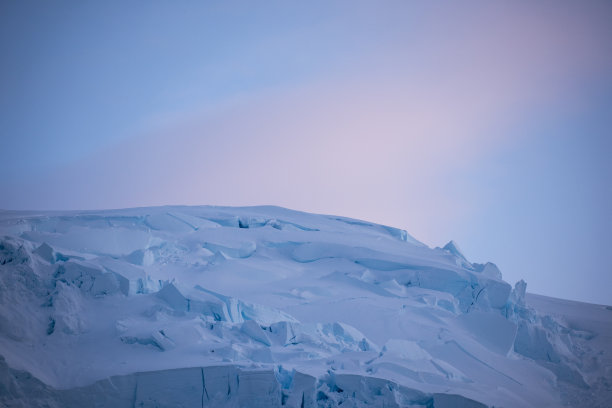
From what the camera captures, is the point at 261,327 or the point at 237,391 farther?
Result: the point at 261,327

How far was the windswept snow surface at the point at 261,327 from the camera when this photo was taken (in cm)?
539

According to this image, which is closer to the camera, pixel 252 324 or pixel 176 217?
pixel 252 324

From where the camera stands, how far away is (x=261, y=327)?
20.9 ft

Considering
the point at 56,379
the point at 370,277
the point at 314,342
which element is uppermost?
the point at 370,277

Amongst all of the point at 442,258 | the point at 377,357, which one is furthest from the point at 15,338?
the point at 442,258

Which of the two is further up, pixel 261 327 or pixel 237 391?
pixel 261 327

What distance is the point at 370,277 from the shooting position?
9.83 metres

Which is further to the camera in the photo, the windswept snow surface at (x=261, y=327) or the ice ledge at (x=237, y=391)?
the windswept snow surface at (x=261, y=327)

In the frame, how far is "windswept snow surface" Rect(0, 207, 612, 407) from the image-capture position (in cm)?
539

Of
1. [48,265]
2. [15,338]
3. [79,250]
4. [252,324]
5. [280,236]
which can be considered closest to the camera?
[15,338]

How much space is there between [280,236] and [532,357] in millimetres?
5752

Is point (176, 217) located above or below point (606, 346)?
above

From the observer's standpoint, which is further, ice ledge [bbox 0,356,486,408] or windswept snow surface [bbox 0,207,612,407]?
windswept snow surface [bbox 0,207,612,407]

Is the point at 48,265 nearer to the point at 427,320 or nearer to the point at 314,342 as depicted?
the point at 314,342
